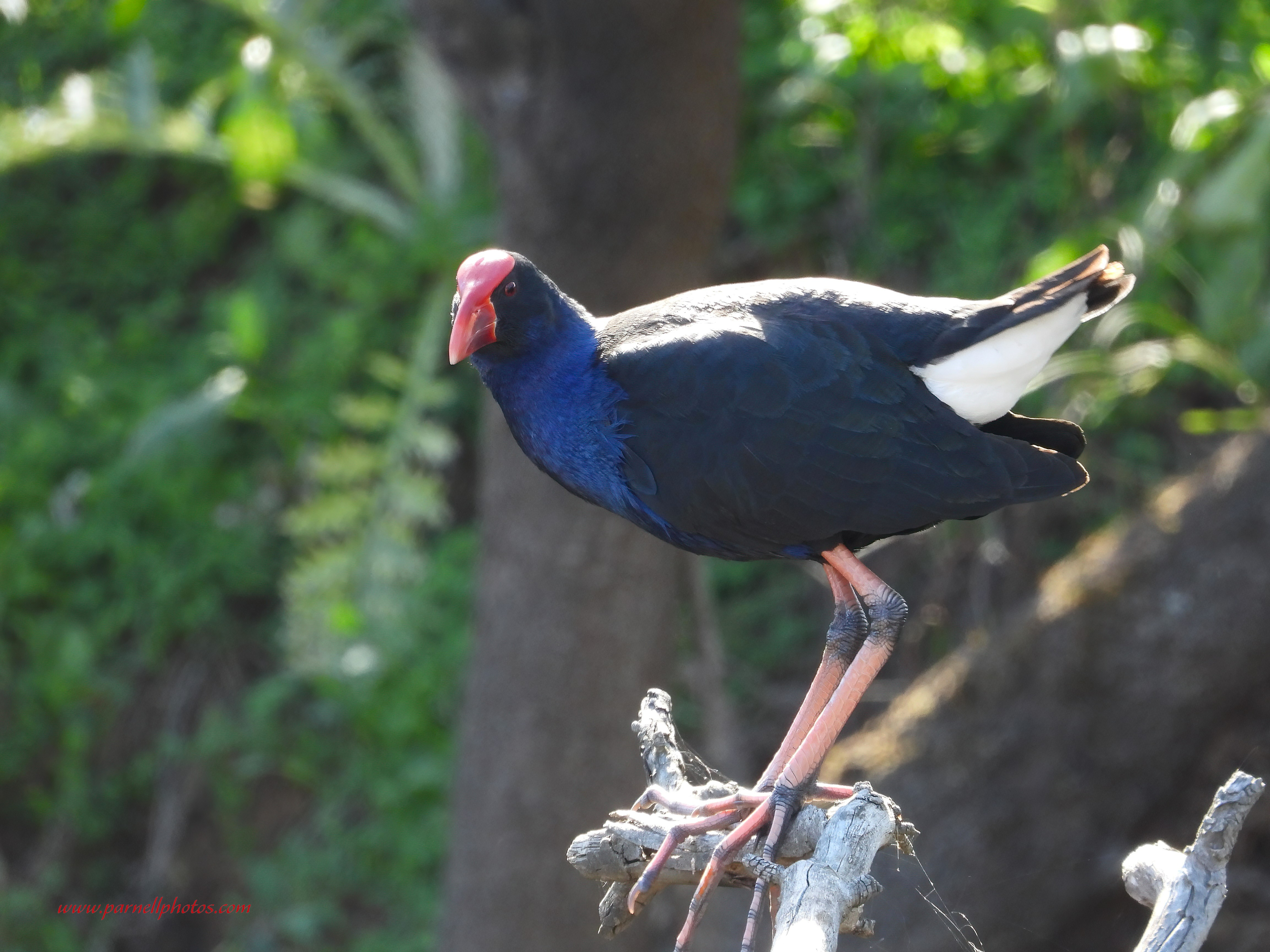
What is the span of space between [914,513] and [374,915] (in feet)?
13.2

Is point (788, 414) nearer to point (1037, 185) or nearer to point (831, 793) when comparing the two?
point (831, 793)

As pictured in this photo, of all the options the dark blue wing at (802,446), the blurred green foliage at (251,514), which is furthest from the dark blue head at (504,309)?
the blurred green foliage at (251,514)

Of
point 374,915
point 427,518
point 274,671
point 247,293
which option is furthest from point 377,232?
point 374,915

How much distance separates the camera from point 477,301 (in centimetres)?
244

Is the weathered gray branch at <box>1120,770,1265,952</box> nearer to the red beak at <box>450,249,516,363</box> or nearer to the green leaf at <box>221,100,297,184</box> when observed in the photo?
the red beak at <box>450,249,516,363</box>

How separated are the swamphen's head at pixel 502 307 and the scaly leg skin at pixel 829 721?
2.24ft

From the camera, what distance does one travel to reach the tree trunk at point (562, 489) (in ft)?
13.9

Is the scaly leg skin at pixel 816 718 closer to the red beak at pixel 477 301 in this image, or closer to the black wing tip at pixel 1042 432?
the black wing tip at pixel 1042 432

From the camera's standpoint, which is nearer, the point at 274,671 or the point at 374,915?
the point at 374,915

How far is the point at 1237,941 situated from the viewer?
13.5 feet

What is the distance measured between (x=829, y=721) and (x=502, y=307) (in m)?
0.95

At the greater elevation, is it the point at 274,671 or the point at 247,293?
the point at 247,293

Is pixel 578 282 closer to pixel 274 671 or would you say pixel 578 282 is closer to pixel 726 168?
pixel 726 168

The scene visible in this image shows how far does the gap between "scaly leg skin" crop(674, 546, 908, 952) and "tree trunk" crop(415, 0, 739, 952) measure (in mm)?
1792
